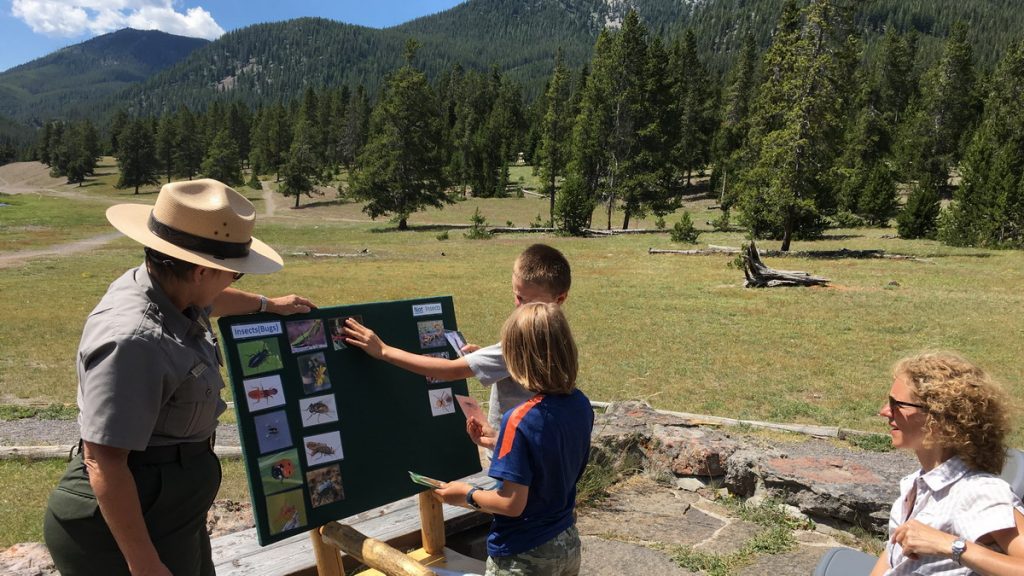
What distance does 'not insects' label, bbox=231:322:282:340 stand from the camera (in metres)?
2.96

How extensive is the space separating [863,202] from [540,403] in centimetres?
4446

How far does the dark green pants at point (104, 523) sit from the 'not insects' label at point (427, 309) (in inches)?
58.2

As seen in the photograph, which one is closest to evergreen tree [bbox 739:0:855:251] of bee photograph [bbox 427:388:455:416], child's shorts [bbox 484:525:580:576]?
bee photograph [bbox 427:388:455:416]

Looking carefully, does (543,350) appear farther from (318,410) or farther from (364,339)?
(318,410)

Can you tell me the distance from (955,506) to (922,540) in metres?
0.18

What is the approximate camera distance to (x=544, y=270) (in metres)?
3.41

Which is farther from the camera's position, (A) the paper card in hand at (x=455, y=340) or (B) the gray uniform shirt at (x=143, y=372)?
(A) the paper card in hand at (x=455, y=340)

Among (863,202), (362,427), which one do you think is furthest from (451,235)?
(362,427)

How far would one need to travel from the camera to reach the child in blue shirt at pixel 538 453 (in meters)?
2.49

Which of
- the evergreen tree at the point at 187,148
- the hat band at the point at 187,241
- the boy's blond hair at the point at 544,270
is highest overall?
the evergreen tree at the point at 187,148

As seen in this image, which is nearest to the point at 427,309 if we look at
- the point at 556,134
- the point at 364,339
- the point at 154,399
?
the point at 364,339

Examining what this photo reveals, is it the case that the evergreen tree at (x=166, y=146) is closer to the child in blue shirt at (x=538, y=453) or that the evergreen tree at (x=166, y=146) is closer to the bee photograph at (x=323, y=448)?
the bee photograph at (x=323, y=448)

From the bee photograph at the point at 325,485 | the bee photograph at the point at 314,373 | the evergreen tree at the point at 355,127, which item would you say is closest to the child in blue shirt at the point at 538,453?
the bee photograph at the point at 325,485

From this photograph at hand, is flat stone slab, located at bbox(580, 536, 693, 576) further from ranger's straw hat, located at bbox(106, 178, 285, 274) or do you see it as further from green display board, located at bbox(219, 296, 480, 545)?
ranger's straw hat, located at bbox(106, 178, 285, 274)
